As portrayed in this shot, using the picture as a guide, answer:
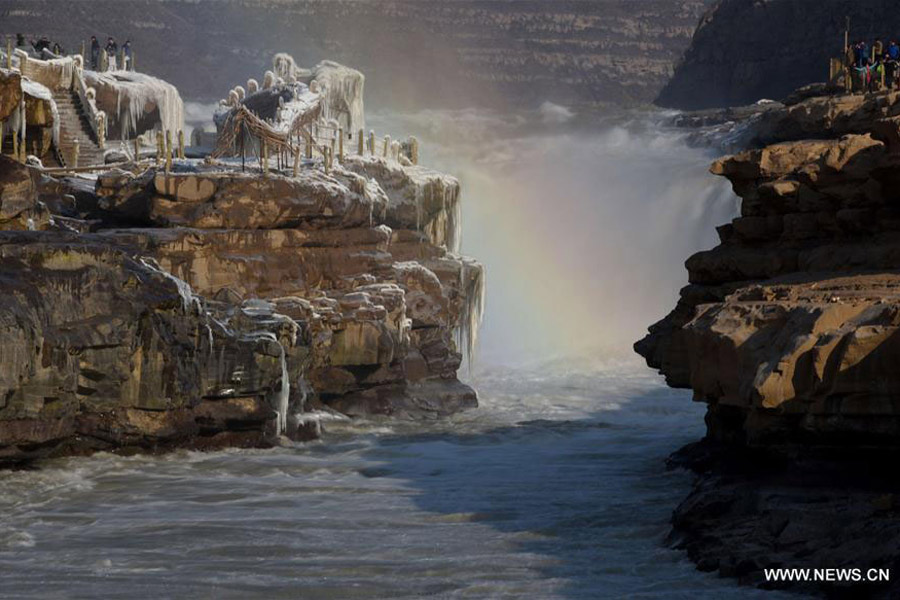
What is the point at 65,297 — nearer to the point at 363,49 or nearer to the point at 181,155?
the point at 181,155

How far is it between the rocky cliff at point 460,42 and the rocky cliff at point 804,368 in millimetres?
80058

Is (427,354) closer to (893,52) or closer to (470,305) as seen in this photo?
(470,305)

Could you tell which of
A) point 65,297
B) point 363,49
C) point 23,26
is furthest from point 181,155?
point 363,49

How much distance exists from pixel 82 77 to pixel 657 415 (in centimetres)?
2405

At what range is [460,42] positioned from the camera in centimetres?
11881

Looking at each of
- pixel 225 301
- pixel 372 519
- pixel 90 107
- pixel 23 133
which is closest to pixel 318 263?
pixel 225 301

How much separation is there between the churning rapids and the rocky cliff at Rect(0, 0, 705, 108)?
49121mm

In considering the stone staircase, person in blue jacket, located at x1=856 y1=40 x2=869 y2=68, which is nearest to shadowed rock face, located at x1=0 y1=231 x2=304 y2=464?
the stone staircase

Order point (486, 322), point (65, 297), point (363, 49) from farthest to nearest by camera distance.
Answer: point (363, 49)
point (486, 322)
point (65, 297)

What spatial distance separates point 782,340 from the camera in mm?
25766

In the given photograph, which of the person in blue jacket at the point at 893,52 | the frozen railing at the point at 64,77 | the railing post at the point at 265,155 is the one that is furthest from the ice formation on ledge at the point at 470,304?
the person in blue jacket at the point at 893,52

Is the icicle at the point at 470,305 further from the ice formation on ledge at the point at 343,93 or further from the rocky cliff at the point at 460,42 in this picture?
the rocky cliff at the point at 460,42

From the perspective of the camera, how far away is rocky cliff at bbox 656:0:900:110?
291 ft

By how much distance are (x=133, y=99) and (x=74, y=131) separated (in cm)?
758
